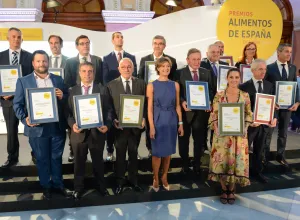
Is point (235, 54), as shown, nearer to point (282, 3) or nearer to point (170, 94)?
point (170, 94)

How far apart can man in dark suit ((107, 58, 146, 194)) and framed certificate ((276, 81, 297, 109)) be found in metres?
1.71

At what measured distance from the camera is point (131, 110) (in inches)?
121

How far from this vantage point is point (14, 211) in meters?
3.24

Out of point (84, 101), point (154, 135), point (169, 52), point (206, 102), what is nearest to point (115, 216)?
point (154, 135)

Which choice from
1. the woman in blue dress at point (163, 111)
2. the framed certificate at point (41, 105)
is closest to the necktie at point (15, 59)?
the framed certificate at point (41, 105)

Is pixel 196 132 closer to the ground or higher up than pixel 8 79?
closer to the ground

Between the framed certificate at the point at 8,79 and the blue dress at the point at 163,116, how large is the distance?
5.03 feet

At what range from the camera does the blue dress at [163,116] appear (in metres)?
3.20

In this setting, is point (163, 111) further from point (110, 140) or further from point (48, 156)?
point (48, 156)

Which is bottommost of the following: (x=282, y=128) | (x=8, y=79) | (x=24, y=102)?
(x=282, y=128)

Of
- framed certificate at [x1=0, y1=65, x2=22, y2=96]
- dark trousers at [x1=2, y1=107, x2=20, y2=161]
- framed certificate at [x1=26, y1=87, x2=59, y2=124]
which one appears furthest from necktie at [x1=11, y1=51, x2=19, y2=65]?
framed certificate at [x1=26, y1=87, x2=59, y2=124]

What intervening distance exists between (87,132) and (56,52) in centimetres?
134

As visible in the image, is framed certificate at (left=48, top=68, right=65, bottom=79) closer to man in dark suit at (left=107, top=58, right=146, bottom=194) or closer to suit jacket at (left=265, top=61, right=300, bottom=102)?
man in dark suit at (left=107, top=58, right=146, bottom=194)

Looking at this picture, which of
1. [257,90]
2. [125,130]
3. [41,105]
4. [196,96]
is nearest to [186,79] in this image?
[196,96]
